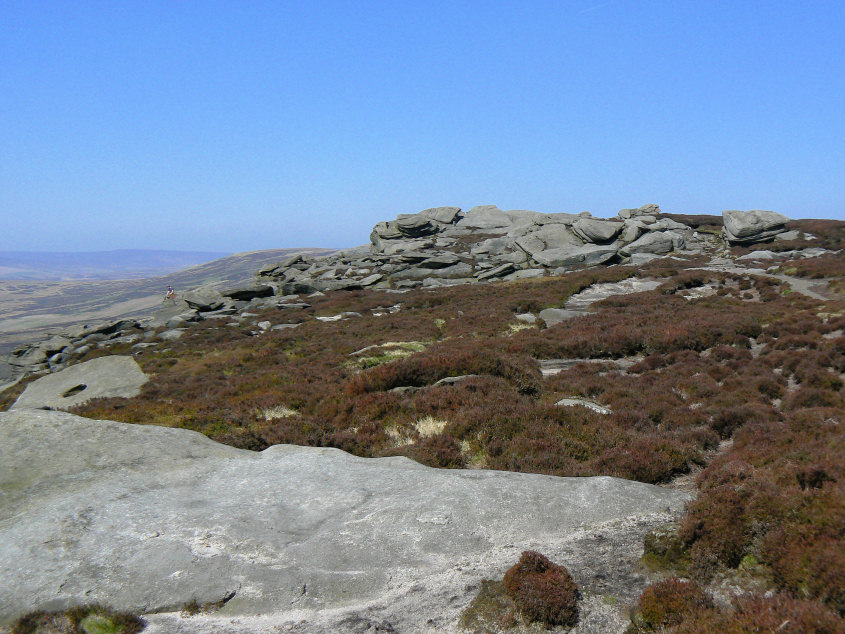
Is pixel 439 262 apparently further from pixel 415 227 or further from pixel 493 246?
pixel 415 227

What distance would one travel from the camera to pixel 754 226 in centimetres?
6106

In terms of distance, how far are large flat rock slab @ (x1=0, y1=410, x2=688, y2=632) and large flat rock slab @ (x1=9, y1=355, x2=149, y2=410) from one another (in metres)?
14.6

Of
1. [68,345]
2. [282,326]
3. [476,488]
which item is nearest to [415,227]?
[282,326]

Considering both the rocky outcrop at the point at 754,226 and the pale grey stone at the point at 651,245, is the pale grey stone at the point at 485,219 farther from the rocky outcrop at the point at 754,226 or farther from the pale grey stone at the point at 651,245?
the rocky outcrop at the point at 754,226

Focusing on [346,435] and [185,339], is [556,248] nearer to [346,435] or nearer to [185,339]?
[185,339]

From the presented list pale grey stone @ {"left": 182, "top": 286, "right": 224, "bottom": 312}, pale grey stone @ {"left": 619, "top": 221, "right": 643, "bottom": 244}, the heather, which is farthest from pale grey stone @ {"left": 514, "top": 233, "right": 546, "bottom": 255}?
pale grey stone @ {"left": 182, "top": 286, "right": 224, "bottom": 312}

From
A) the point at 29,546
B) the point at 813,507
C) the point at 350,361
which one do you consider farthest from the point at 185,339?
the point at 813,507

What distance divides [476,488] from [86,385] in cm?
2267

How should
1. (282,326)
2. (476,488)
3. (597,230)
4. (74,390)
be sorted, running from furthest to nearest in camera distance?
(597,230) → (282,326) → (74,390) → (476,488)

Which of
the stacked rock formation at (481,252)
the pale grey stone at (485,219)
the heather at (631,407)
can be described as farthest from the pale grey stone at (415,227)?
the heather at (631,407)

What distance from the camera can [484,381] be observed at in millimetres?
15539

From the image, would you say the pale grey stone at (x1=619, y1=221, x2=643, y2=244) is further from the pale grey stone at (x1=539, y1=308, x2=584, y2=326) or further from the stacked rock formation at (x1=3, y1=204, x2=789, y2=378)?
the pale grey stone at (x1=539, y1=308, x2=584, y2=326)

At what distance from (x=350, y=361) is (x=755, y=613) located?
19830 millimetres

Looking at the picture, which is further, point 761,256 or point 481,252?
point 481,252
